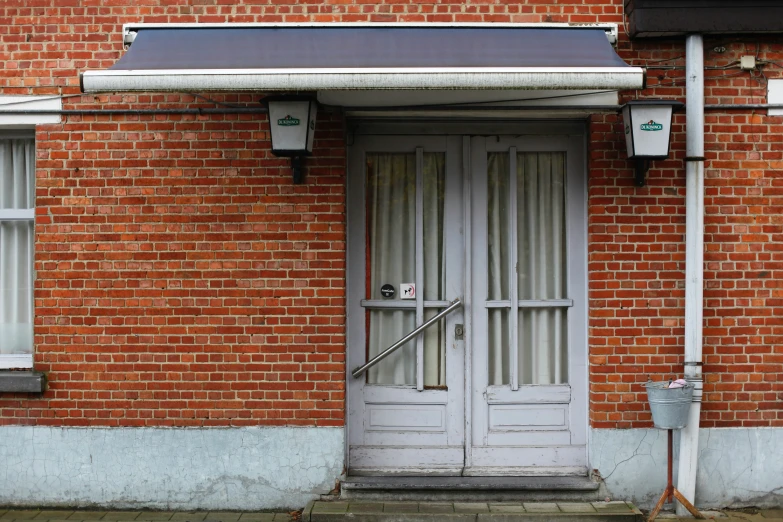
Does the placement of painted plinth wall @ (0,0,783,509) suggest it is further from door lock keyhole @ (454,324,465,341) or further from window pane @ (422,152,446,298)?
door lock keyhole @ (454,324,465,341)

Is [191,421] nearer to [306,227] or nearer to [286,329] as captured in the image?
[286,329]

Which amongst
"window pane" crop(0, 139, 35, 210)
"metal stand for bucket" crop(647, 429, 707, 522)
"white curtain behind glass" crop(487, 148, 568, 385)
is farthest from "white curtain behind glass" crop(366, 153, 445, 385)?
"window pane" crop(0, 139, 35, 210)

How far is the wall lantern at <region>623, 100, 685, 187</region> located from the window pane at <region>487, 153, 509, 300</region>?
1.03 metres

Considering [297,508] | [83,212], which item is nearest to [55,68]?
[83,212]

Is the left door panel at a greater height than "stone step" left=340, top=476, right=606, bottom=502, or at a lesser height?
greater

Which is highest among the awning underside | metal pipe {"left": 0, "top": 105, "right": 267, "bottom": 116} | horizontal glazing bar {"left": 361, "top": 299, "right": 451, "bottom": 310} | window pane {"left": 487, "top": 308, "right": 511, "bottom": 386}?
the awning underside

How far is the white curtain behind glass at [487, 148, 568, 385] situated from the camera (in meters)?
5.74

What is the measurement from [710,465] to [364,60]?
12.3 feet

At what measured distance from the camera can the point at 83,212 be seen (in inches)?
214

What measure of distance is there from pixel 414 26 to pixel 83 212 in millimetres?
2741

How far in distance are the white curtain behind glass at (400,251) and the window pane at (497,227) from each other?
37 cm

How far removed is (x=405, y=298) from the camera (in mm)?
5754

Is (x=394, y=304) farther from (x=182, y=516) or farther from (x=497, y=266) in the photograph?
(x=182, y=516)

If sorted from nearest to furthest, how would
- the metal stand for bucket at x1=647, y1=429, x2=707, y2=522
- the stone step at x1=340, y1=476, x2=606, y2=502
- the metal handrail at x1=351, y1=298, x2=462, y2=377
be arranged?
the metal stand for bucket at x1=647, y1=429, x2=707, y2=522
the stone step at x1=340, y1=476, x2=606, y2=502
the metal handrail at x1=351, y1=298, x2=462, y2=377
